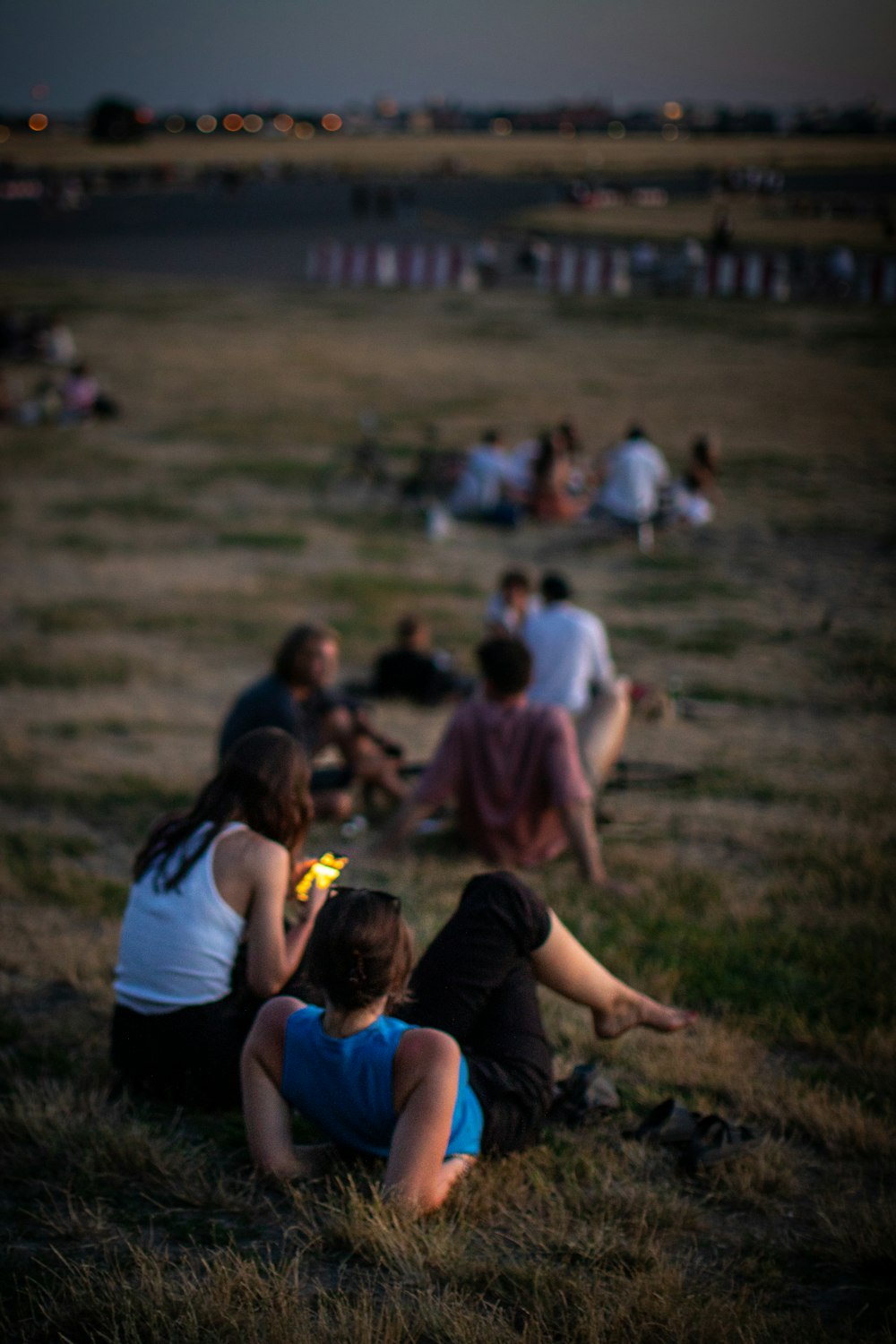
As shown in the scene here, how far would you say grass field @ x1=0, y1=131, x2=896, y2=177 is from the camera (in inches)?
3177

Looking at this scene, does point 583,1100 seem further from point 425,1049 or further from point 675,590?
point 675,590

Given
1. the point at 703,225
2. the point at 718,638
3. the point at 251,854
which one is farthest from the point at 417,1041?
the point at 703,225

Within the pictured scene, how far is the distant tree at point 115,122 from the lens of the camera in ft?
348

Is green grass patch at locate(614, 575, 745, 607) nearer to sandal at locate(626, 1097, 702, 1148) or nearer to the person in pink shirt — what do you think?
the person in pink shirt

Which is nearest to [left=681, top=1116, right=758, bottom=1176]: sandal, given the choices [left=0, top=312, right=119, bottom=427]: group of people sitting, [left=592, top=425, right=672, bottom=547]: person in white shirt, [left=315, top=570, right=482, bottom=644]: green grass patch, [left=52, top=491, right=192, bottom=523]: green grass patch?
[left=315, top=570, right=482, bottom=644]: green grass patch

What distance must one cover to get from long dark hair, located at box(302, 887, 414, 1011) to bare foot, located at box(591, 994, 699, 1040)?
1040mm

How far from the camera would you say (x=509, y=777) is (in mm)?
5523

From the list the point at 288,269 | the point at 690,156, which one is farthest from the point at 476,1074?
the point at 690,156

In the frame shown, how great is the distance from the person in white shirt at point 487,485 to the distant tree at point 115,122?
4225 inches

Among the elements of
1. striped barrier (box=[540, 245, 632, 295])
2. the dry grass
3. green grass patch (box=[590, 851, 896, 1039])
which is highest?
the dry grass

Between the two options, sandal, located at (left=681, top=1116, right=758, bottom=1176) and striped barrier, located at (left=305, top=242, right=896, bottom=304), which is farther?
striped barrier, located at (left=305, top=242, right=896, bottom=304)

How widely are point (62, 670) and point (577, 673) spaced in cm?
421

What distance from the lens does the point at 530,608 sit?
8.73 meters

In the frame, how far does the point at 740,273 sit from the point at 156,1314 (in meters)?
31.3
